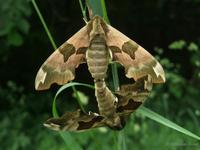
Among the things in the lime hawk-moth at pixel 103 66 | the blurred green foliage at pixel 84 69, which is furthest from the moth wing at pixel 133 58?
the blurred green foliage at pixel 84 69

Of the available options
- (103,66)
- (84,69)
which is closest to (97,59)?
(103,66)

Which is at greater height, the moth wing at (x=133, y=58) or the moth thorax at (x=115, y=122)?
the moth wing at (x=133, y=58)

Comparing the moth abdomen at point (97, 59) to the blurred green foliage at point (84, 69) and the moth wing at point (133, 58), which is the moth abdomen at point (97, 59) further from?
the blurred green foliage at point (84, 69)

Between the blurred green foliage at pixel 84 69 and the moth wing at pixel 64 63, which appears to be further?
the blurred green foliage at pixel 84 69

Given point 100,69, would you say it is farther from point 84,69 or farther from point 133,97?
point 84,69

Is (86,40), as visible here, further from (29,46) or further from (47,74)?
(29,46)

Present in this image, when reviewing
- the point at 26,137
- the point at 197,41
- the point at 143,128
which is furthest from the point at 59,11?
the point at 143,128

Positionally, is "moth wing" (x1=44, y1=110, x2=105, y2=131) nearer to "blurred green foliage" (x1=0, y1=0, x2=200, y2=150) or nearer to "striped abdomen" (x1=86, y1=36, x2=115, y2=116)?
"striped abdomen" (x1=86, y1=36, x2=115, y2=116)
